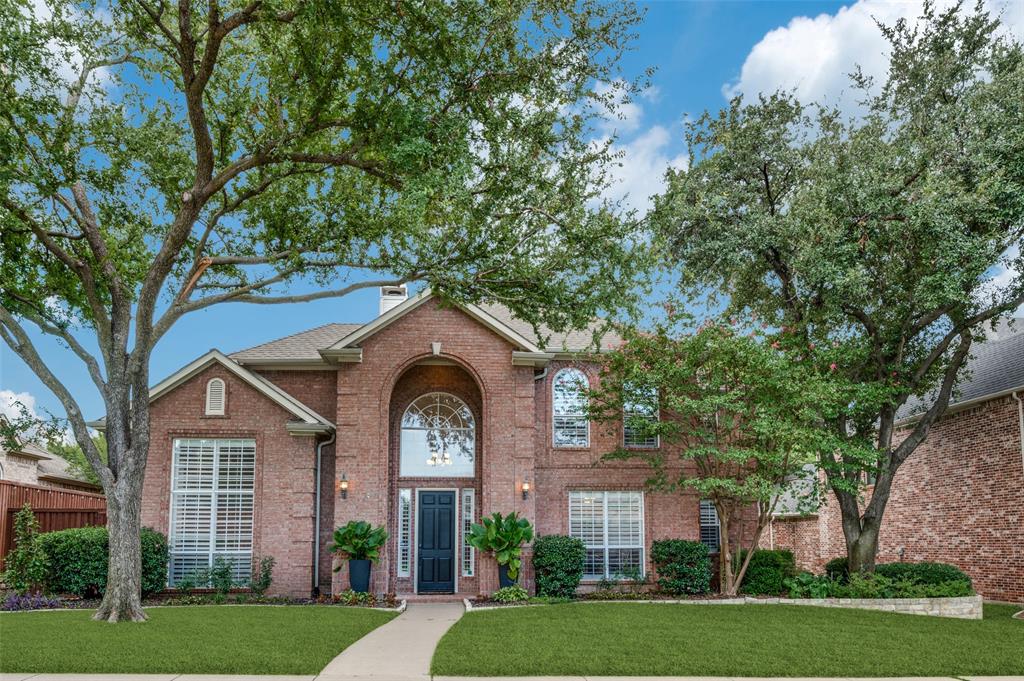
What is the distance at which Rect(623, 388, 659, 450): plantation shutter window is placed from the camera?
17484 mm

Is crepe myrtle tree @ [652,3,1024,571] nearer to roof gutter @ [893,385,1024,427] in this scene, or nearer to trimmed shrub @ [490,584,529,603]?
roof gutter @ [893,385,1024,427]

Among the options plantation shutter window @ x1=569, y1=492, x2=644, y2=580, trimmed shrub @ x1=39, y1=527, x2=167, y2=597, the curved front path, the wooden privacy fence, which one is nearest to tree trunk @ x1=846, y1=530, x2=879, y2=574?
plantation shutter window @ x1=569, y1=492, x2=644, y2=580

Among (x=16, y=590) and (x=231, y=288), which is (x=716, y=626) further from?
(x=16, y=590)

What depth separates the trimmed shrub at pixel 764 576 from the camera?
1762 centimetres

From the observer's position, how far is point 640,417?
1741cm

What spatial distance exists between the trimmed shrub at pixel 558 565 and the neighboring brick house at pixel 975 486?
846 cm

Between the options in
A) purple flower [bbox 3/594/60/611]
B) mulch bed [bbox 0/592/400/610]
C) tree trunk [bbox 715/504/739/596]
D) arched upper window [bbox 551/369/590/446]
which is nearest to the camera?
purple flower [bbox 3/594/60/611]

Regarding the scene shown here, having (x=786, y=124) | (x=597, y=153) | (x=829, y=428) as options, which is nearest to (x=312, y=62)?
(x=597, y=153)

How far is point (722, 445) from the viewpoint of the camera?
17.8 meters

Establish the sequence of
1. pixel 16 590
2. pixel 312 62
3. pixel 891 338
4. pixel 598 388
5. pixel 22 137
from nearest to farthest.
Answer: pixel 312 62 → pixel 22 137 → pixel 16 590 → pixel 891 338 → pixel 598 388

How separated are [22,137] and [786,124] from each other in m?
14.3

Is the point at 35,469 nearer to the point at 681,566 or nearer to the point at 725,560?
the point at 681,566

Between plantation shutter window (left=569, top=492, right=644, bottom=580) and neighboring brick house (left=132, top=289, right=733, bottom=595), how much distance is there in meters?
0.03

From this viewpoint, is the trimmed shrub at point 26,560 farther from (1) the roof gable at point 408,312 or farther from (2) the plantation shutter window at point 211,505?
(1) the roof gable at point 408,312
